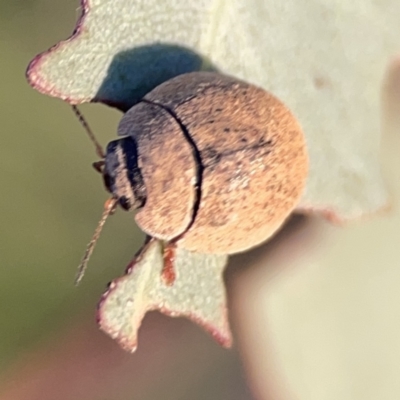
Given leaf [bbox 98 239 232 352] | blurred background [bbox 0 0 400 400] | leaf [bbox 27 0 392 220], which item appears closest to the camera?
leaf [bbox 27 0 392 220]

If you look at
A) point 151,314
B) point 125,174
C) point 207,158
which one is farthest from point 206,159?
point 151,314

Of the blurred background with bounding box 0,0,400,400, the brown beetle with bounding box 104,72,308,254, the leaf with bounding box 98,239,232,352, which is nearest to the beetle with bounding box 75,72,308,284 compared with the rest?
the brown beetle with bounding box 104,72,308,254

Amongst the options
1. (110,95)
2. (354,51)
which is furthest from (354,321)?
(110,95)

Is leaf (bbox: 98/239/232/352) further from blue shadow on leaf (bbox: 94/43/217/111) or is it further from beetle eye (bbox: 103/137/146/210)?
blue shadow on leaf (bbox: 94/43/217/111)

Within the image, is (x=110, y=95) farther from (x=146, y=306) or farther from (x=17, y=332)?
(x=17, y=332)

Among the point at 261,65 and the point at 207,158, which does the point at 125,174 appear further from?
the point at 261,65

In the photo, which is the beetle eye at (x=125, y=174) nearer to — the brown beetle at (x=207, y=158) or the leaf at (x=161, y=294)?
the brown beetle at (x=207, y=158)

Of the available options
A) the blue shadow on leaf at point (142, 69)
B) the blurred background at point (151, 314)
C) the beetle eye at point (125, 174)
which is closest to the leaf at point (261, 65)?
the blue shadow on leaf at point (142, 69)
